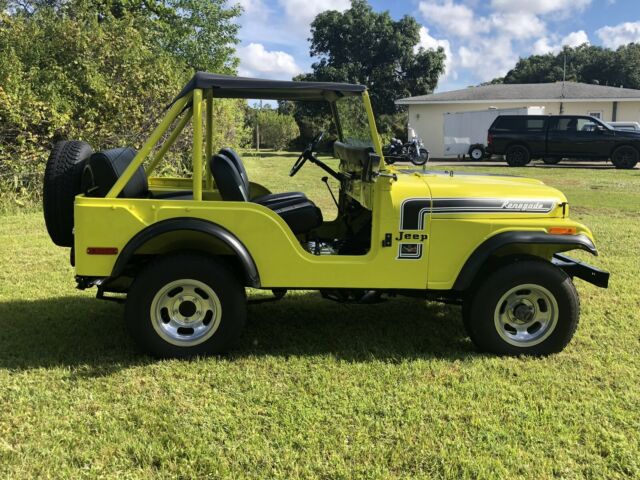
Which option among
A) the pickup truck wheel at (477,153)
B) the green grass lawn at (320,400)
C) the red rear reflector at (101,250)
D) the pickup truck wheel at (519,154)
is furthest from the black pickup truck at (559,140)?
the red rear reflector at (101,250)

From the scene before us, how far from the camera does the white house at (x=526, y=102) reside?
26531mm

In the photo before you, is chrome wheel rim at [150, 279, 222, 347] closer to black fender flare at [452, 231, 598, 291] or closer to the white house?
black fender flare at [452, 231, 598, 291]

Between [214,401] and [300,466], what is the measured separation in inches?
30.4

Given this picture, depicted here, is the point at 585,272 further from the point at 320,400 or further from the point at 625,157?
the point at 625,157

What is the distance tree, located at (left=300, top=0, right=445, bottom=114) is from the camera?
121 ft

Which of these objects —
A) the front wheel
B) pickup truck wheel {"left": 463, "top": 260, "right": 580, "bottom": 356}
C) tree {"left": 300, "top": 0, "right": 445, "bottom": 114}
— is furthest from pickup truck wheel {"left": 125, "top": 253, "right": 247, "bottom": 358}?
tree {"left": 300, "top": 0, "right": 445, "bottom": 114}

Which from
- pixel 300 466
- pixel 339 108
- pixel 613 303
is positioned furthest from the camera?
pixel 613 303

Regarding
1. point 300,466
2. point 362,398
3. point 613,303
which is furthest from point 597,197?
point 300,466

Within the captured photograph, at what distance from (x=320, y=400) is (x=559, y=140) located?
63.3ft

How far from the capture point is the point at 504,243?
11.3 ft

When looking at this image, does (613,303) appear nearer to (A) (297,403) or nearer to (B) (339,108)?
(B) (339,108)

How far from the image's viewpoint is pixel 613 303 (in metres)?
4.74

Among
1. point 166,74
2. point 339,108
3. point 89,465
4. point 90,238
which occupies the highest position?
point 166,74

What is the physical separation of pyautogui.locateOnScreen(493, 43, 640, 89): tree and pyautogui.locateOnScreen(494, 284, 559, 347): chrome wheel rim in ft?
198
